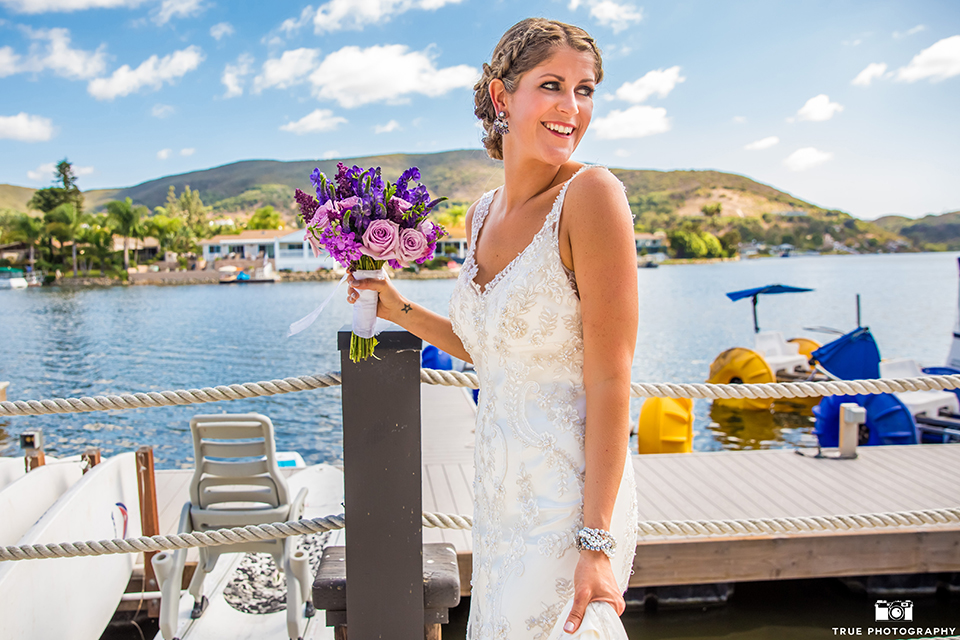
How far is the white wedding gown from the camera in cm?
130

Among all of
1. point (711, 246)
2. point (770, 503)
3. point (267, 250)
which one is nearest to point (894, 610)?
point (770, 503)

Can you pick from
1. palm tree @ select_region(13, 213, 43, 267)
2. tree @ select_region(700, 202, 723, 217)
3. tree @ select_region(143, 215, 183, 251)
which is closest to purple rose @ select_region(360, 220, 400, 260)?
palm tree @ select_region(13, 213, 43, 267)

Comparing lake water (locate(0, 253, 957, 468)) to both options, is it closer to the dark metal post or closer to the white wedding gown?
the dark metal post

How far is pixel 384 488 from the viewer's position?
1.69m

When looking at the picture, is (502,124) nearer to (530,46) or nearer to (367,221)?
(530,46)

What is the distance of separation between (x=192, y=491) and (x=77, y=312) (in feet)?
163

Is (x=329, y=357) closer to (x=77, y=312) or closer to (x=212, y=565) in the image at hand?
(x=212, y=565)

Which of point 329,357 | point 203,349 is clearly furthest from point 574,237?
point 203,349

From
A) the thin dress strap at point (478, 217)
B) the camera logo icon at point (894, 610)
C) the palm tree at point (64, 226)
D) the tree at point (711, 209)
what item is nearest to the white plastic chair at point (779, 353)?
the camera logo icon at point (894, 610)

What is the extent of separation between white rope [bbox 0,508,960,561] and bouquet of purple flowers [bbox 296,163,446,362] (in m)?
0.73

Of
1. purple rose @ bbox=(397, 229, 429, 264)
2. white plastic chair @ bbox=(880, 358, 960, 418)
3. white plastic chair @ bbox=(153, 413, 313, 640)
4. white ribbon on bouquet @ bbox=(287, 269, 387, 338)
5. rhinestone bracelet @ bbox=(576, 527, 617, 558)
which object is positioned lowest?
white plastic chair @ bbox=(880, 358, 960, 418)

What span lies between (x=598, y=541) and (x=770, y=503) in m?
4.13

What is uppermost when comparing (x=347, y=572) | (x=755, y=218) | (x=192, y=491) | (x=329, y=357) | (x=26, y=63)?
(x=26, y=63)

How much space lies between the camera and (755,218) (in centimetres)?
13512
